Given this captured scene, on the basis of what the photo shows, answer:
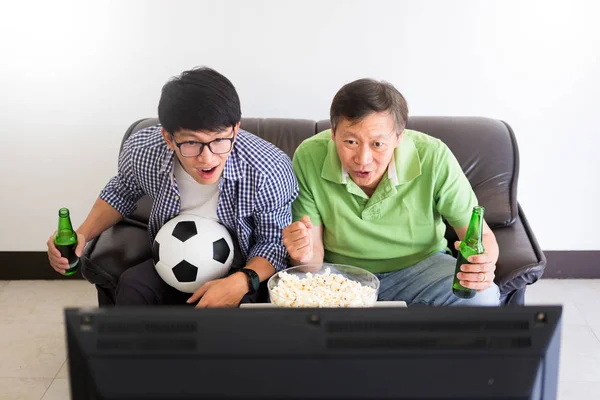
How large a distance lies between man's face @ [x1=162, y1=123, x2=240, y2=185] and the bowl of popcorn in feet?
1.25

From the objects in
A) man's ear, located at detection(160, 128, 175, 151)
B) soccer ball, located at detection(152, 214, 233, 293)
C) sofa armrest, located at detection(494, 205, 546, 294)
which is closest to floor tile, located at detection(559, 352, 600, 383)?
sofa armrest, located at detection(494, 205, 546, 294)

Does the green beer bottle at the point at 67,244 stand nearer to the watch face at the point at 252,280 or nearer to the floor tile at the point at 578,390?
the watch face at the point at 252,280

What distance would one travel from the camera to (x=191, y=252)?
6.11ft

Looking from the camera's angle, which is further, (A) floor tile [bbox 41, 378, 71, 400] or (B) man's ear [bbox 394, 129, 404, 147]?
(A) floor tile [bbox 41, 378, 71, 400]

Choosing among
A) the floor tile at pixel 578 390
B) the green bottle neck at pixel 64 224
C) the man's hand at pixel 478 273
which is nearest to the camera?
→ the man's hand at pixel 478 273

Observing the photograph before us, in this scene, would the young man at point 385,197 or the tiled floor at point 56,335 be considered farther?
the tiled floor at point 56,335

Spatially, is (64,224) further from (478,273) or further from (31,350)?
(478,273)

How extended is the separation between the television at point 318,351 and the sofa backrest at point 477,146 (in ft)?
5.49

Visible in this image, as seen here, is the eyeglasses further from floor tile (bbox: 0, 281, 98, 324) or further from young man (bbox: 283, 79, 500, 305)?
floor tile (bbox: 0, 281, 98, 324)

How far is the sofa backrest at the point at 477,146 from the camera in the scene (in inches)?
90.2

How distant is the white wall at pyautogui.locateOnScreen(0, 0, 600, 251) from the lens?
8.96ft

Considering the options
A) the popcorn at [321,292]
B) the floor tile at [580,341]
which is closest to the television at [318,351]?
the popcorn at [321,292]

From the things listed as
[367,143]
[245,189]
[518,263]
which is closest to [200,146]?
[245,189]

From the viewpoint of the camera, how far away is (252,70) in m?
2.81
